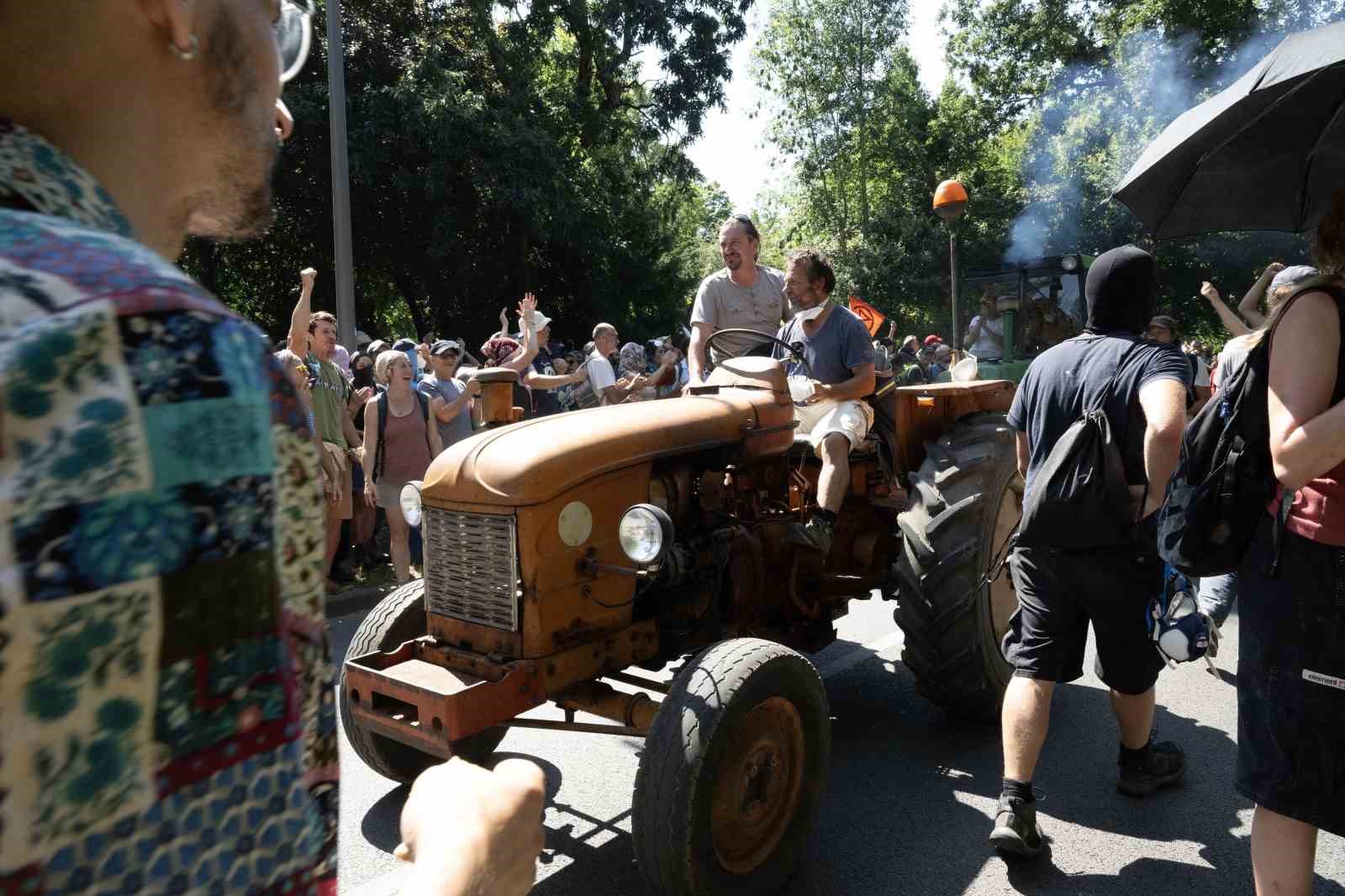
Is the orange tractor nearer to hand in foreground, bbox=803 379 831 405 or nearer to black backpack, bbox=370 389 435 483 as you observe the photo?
hand in foreground, bbox=803 379 831 405

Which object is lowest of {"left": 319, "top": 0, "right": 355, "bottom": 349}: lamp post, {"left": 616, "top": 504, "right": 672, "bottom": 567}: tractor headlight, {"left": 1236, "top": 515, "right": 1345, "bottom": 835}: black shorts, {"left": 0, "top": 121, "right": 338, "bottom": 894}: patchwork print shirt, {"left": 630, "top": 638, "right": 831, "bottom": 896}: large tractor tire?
{"left": 630, "top": 638, "right": 831, "bottom": 896}: large tractor tire

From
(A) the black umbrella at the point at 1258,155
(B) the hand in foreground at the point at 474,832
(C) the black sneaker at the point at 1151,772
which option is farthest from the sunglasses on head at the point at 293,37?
(C) the black sneaker at the point at 1151,772

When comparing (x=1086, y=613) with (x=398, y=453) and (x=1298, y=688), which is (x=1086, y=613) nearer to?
(x=1298, y=688)

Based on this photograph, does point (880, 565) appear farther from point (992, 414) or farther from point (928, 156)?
point (928, 156)

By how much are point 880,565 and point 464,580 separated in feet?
7.85

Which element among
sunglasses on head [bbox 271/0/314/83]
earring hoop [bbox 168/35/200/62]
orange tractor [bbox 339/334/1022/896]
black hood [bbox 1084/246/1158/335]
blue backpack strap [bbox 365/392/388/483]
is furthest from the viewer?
blue backpack strap [bbox 365/392/388/483]

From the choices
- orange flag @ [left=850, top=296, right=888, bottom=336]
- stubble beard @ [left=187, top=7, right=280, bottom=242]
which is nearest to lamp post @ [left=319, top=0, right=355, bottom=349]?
orange flag @ [left=850, top=296, right=888, bottom=336]

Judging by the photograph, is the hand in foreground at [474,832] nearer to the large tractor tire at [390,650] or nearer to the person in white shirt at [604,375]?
the large tractor tire at [390,650]

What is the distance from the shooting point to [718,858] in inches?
112

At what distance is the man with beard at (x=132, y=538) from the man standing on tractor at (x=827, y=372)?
3.67 m

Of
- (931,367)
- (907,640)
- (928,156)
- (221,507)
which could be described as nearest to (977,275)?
(931,367)

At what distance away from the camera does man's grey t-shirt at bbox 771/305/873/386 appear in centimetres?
458

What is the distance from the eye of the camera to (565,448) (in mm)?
3236

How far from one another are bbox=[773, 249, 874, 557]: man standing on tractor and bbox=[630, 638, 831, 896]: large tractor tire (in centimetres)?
114
